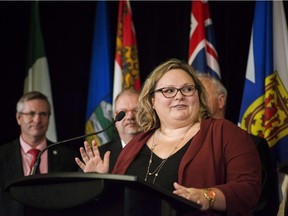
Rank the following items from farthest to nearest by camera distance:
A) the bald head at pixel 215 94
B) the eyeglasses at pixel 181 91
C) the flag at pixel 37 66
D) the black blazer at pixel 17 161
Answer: the flag at pixel 37 66, the black blazer at pixel 17 161, the bald head at pixel 215 94, the eyeglasses at pixel 181 91

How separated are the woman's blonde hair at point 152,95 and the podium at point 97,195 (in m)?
0.92

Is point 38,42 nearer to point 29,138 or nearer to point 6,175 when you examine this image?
point 29,138

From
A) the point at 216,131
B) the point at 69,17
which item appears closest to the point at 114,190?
the point at 216,131

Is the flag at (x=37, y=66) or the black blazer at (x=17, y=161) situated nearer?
the black blazer at (x=17, y=161)

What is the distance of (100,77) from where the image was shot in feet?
15.8

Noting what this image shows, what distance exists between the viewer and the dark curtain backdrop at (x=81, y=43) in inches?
183

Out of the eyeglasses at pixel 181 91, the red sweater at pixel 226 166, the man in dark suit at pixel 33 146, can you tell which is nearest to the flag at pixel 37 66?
the man in dark suit at pixel 33 146

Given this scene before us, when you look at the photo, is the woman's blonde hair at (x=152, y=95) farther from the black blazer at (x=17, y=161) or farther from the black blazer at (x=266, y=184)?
the black blazer at (x=17, y=161)

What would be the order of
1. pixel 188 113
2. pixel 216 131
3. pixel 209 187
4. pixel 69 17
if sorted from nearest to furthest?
Result: pixel 209 187, pixel 216 131, pixel 188 113, pixel 69 17

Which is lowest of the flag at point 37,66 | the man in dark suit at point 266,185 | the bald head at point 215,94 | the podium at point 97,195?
the man in dark suit at point 266,185

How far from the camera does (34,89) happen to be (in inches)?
190

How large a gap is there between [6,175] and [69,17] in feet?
5.46

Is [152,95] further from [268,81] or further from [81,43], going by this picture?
[81,43]

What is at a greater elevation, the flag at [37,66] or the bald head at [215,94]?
the flag at [37,66]
